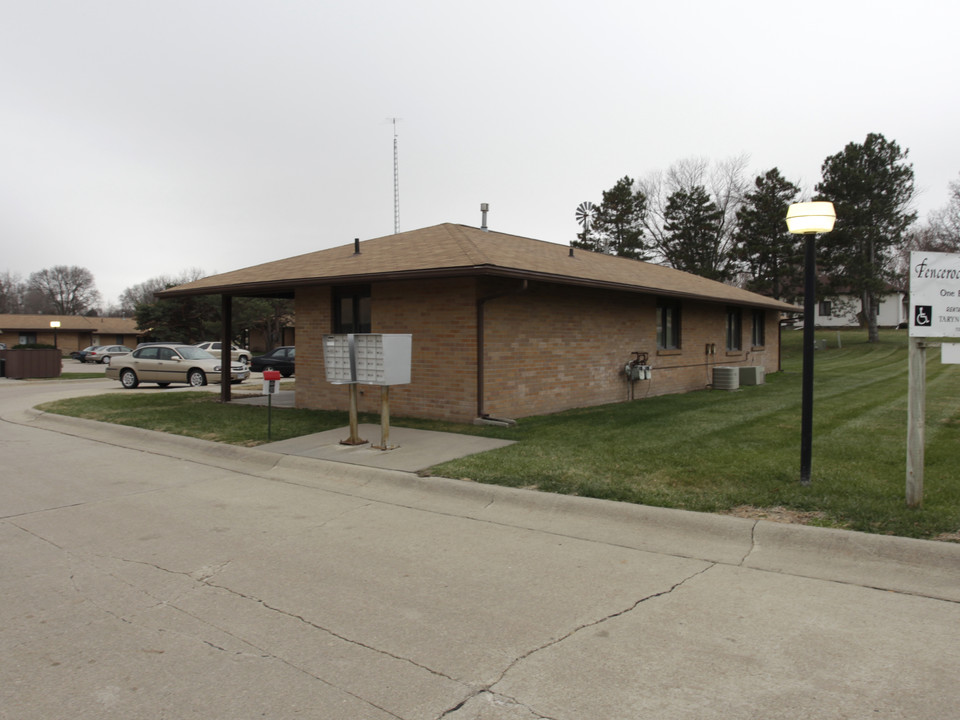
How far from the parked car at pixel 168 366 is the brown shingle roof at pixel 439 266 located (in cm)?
770

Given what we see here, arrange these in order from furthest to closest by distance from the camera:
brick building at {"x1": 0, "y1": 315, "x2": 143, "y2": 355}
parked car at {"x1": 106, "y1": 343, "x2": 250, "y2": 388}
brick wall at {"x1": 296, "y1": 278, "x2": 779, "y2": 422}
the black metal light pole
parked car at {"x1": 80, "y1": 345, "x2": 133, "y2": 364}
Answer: brick building at {"x1": 0, "y1": 315, "x2": 143, "y2": 355} < parked car at {"x1": 80, "y1": 345, "x2": 133, "y2": 364} < parked car at {"x1": 106, "y1": 343, "x2": 250, "y2": 388} < brick wall at {"x1": 296, "y1": 278, "x2": 779, "y2": 422} < the black metal light pole

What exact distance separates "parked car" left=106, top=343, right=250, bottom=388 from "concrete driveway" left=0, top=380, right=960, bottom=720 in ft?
54.1

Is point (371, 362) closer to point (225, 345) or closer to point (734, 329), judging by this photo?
point (225, 345)

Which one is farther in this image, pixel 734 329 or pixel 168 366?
pixel 168 366

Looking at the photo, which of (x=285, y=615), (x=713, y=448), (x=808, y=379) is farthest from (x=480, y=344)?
(x=285, y=615)

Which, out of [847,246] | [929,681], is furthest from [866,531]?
[847,246]

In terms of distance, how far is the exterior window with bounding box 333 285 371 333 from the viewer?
13.5 m

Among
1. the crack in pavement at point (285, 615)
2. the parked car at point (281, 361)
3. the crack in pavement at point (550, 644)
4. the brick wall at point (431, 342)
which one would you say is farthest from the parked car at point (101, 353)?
the crack in pavement at point (550, 644)

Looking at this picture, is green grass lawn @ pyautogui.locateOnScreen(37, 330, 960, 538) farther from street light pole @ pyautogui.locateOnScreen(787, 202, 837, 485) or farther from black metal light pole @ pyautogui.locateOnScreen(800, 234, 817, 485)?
street light pole @ pyautogui.locateOnScreen(787, 202, 837, 485)

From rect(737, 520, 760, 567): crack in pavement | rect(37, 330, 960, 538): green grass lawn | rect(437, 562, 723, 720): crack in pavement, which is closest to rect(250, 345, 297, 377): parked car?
rect(37, 330, 960, 538): green grass lawn

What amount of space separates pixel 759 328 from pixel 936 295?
2056cm

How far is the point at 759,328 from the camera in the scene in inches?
979

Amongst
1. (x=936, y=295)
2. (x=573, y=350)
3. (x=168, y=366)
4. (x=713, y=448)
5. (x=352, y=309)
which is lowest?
(x=713, y=448)

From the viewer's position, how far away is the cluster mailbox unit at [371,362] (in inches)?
357
